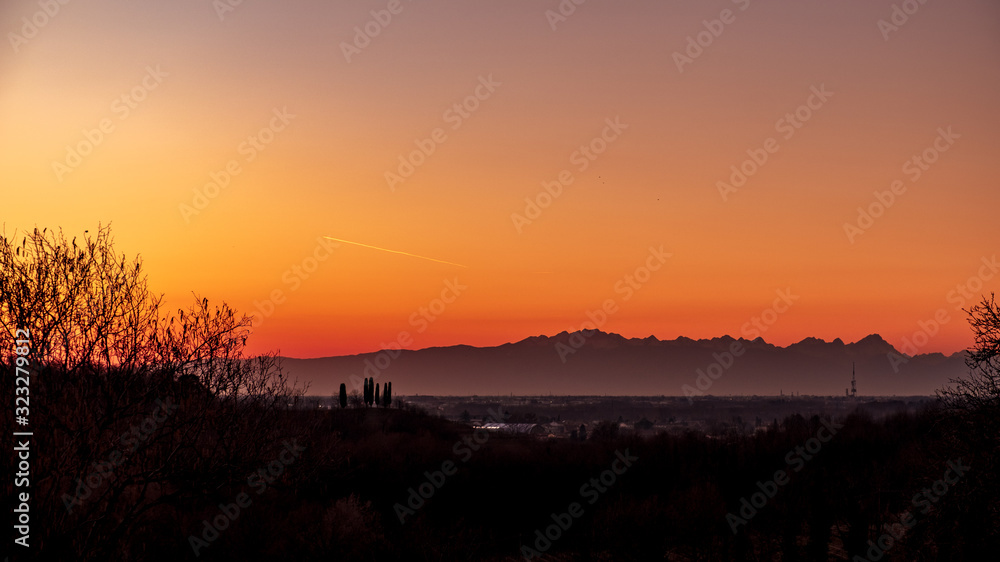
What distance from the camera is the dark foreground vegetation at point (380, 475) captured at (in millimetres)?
22891

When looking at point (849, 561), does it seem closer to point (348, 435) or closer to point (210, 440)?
point (210, 440)

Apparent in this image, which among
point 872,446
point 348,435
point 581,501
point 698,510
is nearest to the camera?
point 698,510

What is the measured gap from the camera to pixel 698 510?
55.0 m

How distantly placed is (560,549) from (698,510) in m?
8.89

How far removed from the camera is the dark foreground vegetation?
2289cm

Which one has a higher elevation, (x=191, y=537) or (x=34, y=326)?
(x=34, y=326)

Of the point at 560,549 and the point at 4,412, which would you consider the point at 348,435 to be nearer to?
the point at 560,549

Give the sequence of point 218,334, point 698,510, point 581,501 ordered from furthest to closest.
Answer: point 581,501, point 698,510, point 218,334

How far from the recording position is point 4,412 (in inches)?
844

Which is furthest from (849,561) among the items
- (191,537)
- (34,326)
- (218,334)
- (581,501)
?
(34,326)

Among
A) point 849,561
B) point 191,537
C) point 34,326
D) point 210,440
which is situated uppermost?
point 34,326

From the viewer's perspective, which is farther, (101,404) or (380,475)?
(380,475)

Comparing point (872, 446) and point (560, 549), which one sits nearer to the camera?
point (560, 549)

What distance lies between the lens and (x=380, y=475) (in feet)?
213
